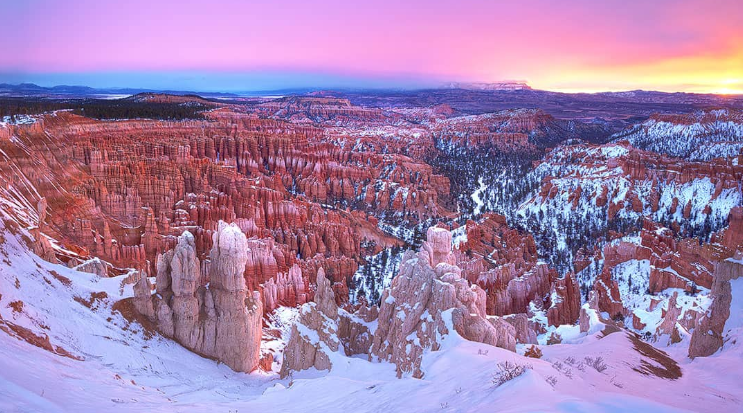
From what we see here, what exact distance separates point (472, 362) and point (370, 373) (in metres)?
4.44

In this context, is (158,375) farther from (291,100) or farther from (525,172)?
(291,100)

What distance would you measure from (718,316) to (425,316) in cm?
917

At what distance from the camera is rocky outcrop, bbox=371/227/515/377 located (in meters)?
13.4

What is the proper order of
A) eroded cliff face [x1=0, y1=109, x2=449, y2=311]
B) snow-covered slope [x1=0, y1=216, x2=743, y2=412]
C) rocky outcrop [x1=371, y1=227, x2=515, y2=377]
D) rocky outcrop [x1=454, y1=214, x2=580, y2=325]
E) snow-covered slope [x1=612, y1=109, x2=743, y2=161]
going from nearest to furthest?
snow-covered slope [x1=0, y1=216, x2=743, y2=412], rocky outcrop [x1=371, y1=227, x2=515, y2=377], rocky outcrop [x1=454, y1=214, x2=580, y2=325], eroded cliff face [x1=0, y1=109, x2=449, y2=311], snow-covered slope [x1=612, y1=109, x2=743, y2=161]

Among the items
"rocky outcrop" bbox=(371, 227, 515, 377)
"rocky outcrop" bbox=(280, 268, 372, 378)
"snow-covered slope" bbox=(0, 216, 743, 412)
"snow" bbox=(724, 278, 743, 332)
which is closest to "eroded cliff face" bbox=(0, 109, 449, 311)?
"rocky outcrop" bbox=(280, 268, 372, 378)

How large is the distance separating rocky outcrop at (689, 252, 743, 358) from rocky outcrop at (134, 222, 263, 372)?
15264mm

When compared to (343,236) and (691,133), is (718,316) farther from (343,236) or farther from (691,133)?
(691,133)

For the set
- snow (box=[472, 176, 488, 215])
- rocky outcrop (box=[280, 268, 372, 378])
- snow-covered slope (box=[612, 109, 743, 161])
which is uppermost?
snow-covered slope (box=[612, 109, 743, 161])

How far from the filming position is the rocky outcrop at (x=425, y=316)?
13367mm

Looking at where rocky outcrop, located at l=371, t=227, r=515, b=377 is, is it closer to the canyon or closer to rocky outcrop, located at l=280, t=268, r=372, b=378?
the canyon

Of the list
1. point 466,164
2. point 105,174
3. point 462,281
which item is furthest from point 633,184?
point 105,174

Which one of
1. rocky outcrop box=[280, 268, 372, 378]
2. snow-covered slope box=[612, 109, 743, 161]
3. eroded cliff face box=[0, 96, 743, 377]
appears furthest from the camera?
snow-covered slope box=[612, 109, 743, 161]

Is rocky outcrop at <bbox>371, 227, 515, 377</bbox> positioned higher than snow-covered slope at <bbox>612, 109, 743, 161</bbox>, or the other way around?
snow-covered slope at <bbox>612, 109, 743, 161</bbox>

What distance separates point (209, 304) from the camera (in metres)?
18.1
